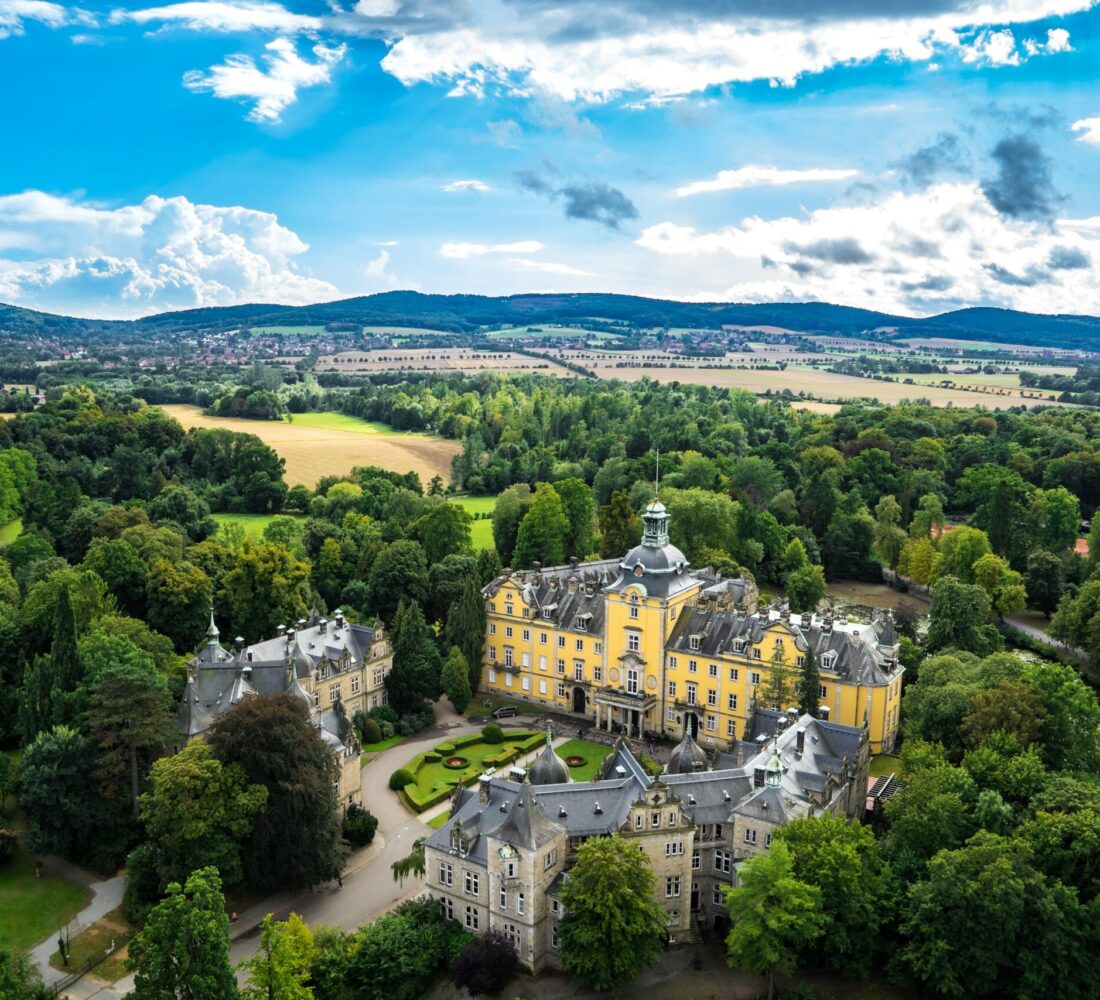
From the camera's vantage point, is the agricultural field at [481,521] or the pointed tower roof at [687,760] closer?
the pointed tower roof at [687,760]

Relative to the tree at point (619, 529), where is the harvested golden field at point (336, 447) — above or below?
above

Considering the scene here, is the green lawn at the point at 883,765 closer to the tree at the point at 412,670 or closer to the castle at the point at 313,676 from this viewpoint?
the tree at the point at 412,670

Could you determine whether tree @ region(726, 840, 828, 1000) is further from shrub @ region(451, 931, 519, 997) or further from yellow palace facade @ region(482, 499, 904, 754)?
yellow palace facade @ region(482, 499, 904, 754)

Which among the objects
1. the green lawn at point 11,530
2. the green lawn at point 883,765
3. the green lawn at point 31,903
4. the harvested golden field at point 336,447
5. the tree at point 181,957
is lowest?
the green lawn at point 883,765

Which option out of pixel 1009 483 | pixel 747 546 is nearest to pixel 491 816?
pixel 747 546

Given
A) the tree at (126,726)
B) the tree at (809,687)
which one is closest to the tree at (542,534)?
the tree at (809,687)

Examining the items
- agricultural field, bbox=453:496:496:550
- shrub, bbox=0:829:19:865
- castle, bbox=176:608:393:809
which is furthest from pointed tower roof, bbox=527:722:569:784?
agricultural field, bbox=453:496:496:550

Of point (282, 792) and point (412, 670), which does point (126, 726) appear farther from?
point (412, 670)
